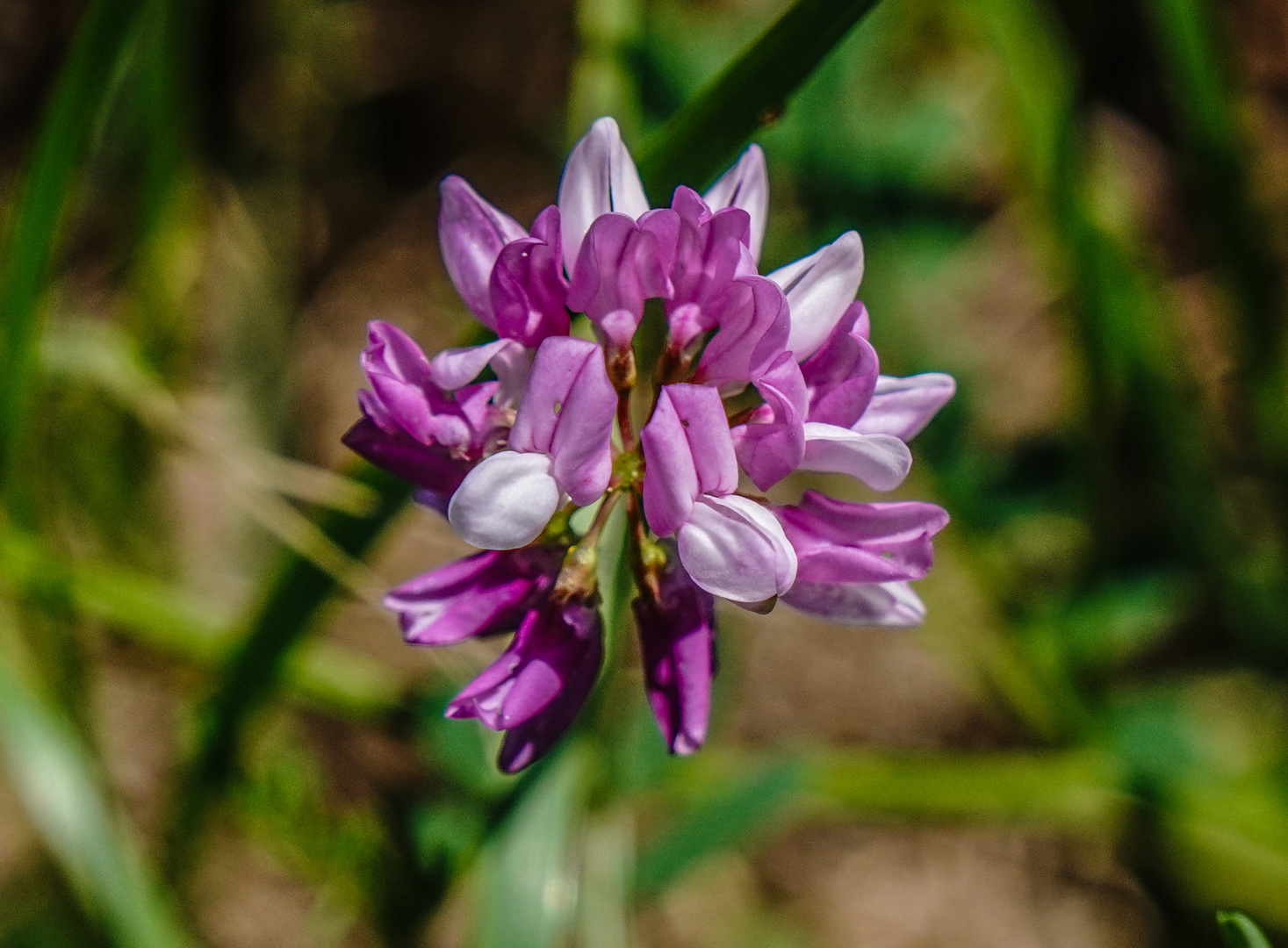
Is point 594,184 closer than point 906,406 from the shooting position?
Yes

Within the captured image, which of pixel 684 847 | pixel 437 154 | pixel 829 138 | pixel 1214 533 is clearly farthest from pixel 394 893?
pixel 437 154

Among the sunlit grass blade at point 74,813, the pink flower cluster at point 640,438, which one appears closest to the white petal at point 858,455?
the pink flower cluster at point 640,438

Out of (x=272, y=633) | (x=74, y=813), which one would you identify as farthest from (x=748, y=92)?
(x=74, y=813)

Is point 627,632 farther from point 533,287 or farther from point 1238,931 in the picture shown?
point 1238,931

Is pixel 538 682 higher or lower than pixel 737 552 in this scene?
lower

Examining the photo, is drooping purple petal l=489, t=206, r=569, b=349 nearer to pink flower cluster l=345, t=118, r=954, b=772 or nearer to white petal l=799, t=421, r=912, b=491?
pink flower cluster l=345, t=118, r=954, b=772

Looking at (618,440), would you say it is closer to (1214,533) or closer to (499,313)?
(499,313)
